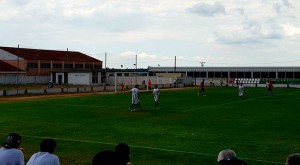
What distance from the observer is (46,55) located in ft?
319

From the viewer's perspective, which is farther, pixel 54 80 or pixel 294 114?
pixel 54 80

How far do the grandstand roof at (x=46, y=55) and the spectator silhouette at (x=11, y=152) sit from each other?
81.2 metres

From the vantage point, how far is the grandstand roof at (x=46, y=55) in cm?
9134

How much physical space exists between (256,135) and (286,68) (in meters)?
90.2

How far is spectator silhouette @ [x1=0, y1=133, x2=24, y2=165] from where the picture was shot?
8.53 meters

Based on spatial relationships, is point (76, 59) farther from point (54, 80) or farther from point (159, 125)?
point (159, 125)

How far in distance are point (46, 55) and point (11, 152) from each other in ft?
300

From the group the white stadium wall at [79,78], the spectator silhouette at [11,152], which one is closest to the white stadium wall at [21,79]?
the white stadium wall at [79,78]

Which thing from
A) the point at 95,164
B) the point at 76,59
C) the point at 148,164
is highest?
the point at 76,59

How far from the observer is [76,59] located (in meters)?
102

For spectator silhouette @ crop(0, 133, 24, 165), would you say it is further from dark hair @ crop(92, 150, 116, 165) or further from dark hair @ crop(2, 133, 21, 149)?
dark hair @ crop(92, 150, 116, 165)

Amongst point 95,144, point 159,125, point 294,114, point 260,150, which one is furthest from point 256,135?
point 294,114

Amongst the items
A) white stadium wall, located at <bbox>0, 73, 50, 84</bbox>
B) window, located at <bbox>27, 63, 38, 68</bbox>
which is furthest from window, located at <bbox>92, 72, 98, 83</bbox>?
window, located at <bbox>27, 63, 38, 68</bbox>

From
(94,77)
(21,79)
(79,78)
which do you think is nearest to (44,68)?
(21,79)
